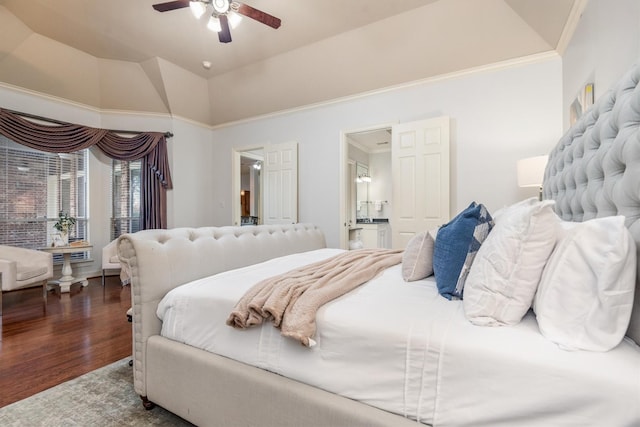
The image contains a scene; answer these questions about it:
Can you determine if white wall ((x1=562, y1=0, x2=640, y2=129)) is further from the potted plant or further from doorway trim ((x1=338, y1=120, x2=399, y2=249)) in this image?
the potted plant

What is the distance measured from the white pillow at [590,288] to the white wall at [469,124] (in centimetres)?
291

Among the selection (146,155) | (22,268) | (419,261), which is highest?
(146,155)

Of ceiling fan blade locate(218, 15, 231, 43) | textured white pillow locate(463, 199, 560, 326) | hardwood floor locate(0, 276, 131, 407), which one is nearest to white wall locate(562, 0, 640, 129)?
textured white pillow locate(463, 199, 560, 326)

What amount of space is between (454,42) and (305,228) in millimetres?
2697

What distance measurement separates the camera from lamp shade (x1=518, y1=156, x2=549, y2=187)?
8.57 ft

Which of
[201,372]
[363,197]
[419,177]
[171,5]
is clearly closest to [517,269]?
[201,372]

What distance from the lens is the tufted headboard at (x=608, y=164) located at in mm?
978

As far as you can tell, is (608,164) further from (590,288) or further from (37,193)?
(37,193)

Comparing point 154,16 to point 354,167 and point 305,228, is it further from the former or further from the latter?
point 354,167

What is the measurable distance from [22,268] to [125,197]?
2.08 meters

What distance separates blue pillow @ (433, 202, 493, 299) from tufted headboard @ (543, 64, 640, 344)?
0.44 metres

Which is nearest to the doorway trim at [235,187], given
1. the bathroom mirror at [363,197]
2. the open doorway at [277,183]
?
the open doorway at [277,183]

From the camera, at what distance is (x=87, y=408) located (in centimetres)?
159

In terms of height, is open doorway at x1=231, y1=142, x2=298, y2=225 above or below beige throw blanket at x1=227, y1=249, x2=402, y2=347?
above
